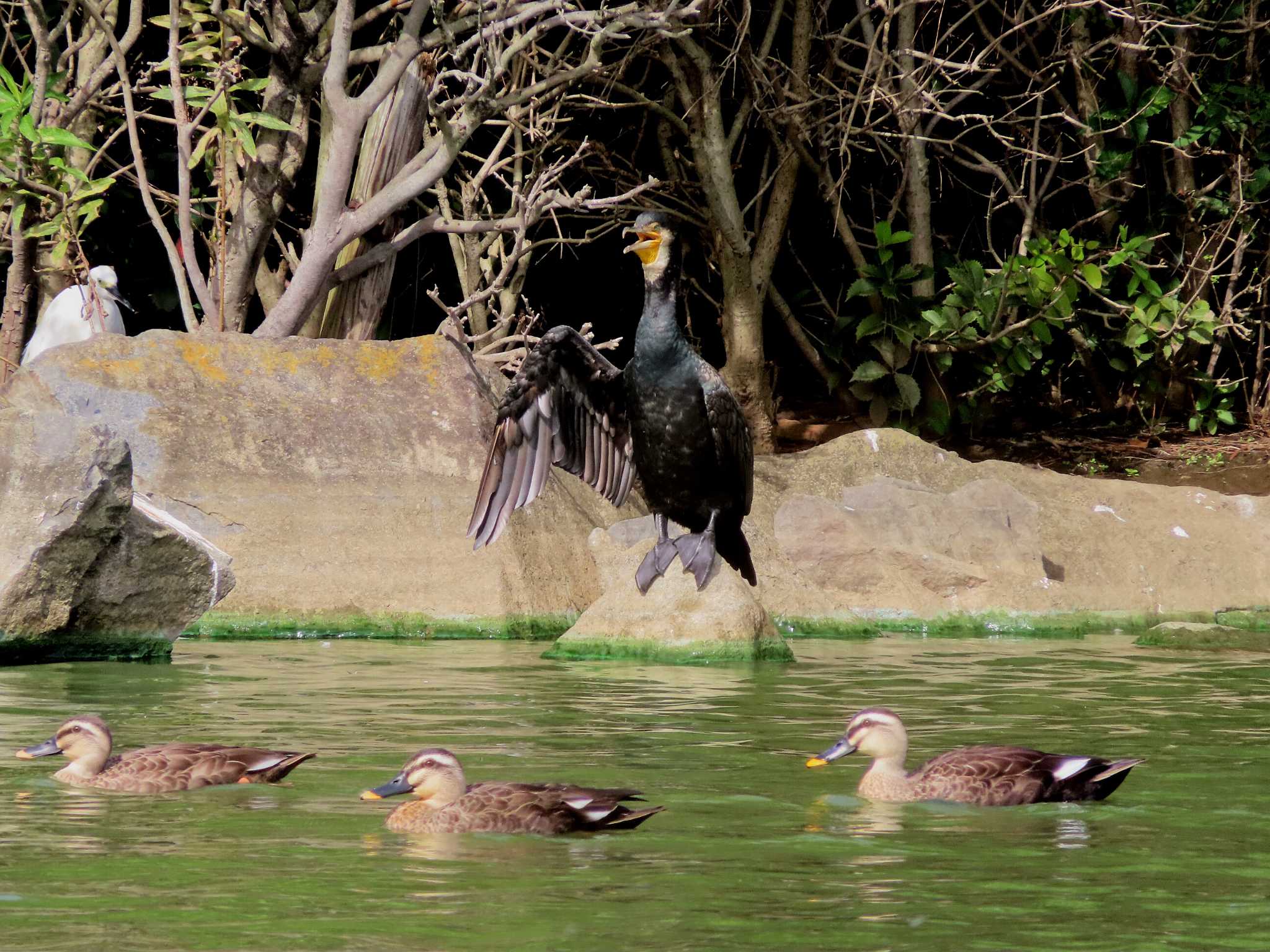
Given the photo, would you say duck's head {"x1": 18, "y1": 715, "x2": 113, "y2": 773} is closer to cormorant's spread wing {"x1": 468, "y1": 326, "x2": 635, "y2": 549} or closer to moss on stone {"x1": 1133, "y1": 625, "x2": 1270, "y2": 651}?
cormorant's spread wing {"x1": 468, "y1": 326, "x2": 635, "y2": 549}

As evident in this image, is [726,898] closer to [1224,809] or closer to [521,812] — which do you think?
[521,812]

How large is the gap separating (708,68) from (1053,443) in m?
4.01

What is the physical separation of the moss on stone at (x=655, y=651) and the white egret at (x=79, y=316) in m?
3.95

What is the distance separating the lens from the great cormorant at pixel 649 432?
9.57m

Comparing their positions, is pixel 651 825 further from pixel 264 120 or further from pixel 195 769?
pixel 264 120

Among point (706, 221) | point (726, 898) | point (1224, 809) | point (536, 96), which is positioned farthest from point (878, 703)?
point (706, 221)

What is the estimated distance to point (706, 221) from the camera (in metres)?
14.7

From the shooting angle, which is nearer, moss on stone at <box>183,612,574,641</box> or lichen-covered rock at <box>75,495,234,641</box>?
lichen-covered rock at <box>75,495,234,641</box>

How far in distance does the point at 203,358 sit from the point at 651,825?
6631 mm

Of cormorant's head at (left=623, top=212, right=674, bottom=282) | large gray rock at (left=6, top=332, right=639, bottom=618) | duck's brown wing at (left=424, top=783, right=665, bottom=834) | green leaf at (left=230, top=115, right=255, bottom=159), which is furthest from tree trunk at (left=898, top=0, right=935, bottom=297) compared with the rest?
duck's brown wing at (left=424, top=783, right=665, bottom=834)

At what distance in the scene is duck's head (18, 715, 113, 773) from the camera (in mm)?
6188

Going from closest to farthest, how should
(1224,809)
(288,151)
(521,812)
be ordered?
(521,812), (1224,809), (288,151)

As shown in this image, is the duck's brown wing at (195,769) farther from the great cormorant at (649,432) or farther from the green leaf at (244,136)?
the green leaf at (244,136)

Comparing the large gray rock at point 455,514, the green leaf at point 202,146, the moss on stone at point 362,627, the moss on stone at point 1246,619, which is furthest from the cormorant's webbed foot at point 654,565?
the green leaf at point 202,146
